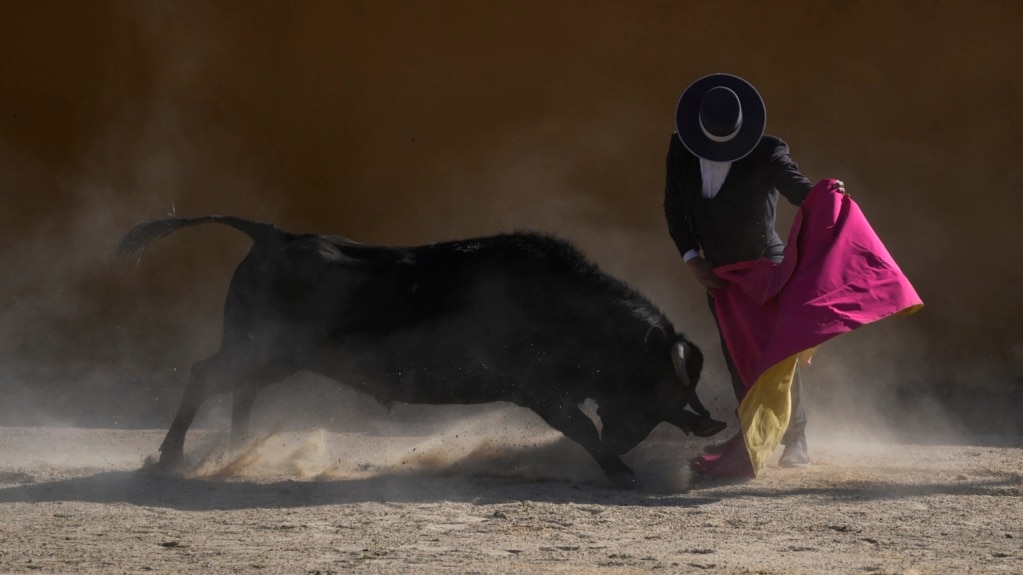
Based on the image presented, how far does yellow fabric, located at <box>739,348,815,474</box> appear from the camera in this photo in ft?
19.5

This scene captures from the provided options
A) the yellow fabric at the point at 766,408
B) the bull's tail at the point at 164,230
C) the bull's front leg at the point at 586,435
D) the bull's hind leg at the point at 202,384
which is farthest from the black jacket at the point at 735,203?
the bull's hind leg at the point at 202,384

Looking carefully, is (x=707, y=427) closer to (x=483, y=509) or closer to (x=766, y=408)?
(x=766, y=408)

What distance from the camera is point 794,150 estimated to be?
30.9 feet

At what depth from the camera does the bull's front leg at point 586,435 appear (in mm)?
6332

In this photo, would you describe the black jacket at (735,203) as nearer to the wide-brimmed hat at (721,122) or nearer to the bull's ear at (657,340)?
the wide-brimmed hat at (721,122)

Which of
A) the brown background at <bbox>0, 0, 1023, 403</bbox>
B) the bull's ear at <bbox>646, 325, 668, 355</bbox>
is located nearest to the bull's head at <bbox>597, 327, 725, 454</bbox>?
the bull's ear at <bbox>646, 325, 668, 355</bbox>

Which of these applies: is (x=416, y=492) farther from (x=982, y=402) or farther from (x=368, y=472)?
(x=982, y=402)

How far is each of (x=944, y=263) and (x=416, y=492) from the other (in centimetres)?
507

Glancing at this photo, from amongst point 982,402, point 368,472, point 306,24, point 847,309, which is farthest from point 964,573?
point 306,24

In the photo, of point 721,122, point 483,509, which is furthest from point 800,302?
point 483,509

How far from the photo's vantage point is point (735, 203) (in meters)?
6.39

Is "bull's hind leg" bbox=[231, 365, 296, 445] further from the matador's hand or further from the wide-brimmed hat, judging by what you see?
the wide-brimmed hat

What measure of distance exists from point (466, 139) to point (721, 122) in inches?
143

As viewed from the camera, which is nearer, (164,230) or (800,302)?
(800,302)
